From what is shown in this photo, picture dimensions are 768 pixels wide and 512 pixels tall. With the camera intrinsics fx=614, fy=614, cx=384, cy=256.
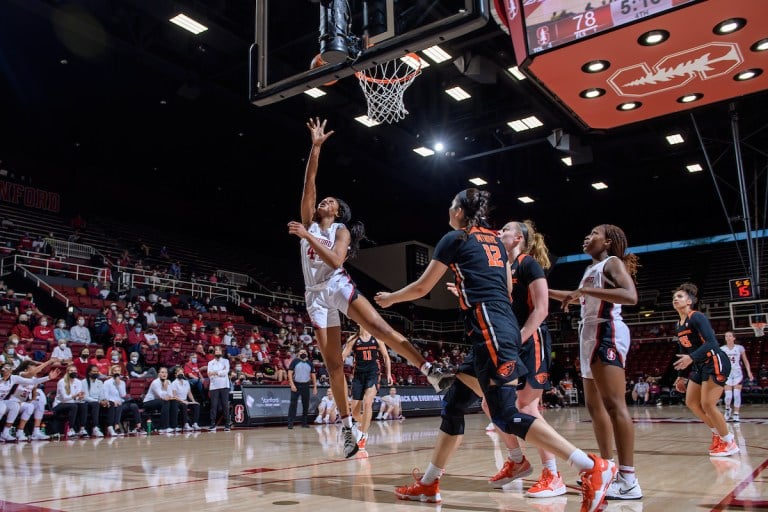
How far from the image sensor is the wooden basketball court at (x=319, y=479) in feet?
12.0

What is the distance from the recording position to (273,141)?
1978 cm

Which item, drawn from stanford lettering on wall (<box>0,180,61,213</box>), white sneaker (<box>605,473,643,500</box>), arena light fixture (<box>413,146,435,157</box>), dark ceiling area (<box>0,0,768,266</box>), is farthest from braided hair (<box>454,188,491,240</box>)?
stanford lettering on wall (<box>0,180,61,213</box>)

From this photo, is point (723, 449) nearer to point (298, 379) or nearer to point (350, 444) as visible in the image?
point (350, 444)

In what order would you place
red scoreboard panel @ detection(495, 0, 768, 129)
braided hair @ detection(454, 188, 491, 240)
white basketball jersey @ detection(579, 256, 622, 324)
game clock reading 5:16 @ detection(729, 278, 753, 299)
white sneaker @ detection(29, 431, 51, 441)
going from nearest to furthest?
braided hair @ detection(454, 188, 491, 240)
white basketball jersey @ detection(579, 256, 622, 324)
red scoreboard panel @ detection(495, 0, 768, 129)
white sneaker @ detection(29, 431, 51, 441)
game clock reading 5:16 @ detection(729, 278, 753, 299)

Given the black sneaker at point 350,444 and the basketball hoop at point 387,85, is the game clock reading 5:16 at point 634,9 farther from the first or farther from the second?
the black sneaker at point 350,444

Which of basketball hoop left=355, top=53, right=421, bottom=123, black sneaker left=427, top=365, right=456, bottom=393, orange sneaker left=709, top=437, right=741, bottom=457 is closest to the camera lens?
black sneaker left=427, top=365, right=456, bottom=393

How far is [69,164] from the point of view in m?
23.6

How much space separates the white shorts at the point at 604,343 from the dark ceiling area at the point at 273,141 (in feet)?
29.0

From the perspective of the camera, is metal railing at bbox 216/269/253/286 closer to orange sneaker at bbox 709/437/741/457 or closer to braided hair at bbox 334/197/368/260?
braided hair at bbox 334/197/368/260

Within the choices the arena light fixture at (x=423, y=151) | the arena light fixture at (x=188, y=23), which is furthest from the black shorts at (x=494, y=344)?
the arena light fixture at (x=423, y=151)

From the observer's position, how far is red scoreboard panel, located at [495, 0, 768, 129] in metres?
6.52

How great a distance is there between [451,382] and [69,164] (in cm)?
2361

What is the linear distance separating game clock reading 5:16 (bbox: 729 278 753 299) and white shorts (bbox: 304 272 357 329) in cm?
1388

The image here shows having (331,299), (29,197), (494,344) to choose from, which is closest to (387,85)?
(331,299)
